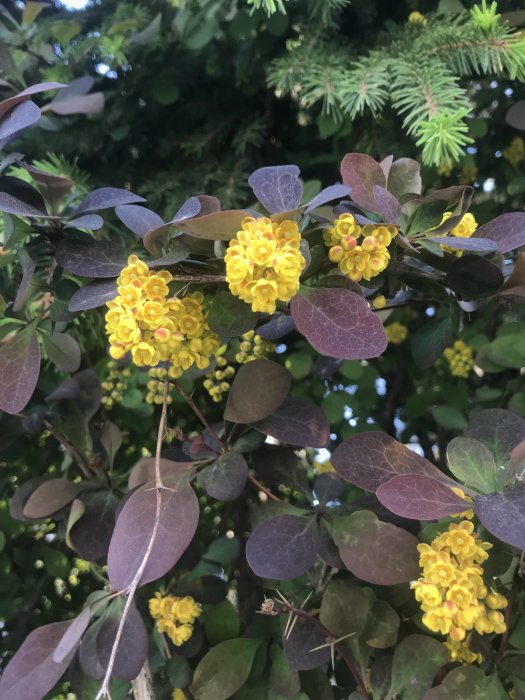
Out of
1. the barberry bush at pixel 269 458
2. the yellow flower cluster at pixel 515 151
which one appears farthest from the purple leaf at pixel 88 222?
the yellow flower cluster at pixel 515 151

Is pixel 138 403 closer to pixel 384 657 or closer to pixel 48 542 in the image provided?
pixel 48 542

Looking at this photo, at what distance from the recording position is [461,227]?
1.57 ft

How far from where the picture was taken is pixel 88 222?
444mm

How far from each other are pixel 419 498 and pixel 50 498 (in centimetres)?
37

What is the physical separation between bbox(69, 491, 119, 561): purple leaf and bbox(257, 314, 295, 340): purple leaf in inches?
8.9

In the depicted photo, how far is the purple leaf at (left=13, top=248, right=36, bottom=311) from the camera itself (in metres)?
0.45

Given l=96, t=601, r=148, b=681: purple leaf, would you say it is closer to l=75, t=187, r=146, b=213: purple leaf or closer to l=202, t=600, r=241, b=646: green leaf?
l=202, t=600, r=241, b=646: green leaf

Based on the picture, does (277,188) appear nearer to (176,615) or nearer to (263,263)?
(263,263)

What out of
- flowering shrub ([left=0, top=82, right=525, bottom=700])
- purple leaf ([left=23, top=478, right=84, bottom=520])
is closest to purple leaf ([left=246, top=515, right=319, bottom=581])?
flowering shrub ([left=0, top=82, right=525, bottom=700])

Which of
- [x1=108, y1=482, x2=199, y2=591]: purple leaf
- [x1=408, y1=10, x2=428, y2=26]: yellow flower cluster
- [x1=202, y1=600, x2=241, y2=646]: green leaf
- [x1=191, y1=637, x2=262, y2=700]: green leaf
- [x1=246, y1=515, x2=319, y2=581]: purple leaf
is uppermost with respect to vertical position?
[x1=408, y1=10, x2=428, y2=26]: yellow flower cluster

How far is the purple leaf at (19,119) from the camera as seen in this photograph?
43cm

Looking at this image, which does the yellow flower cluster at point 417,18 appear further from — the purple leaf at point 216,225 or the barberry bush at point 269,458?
the purple leaf at point 216,225

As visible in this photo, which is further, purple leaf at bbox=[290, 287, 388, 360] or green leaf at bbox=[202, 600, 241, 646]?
green leaf at bbox=[202, 600, 241, 646]

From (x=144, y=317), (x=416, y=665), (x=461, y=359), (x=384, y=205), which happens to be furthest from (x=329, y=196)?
(x=461, y=359)
